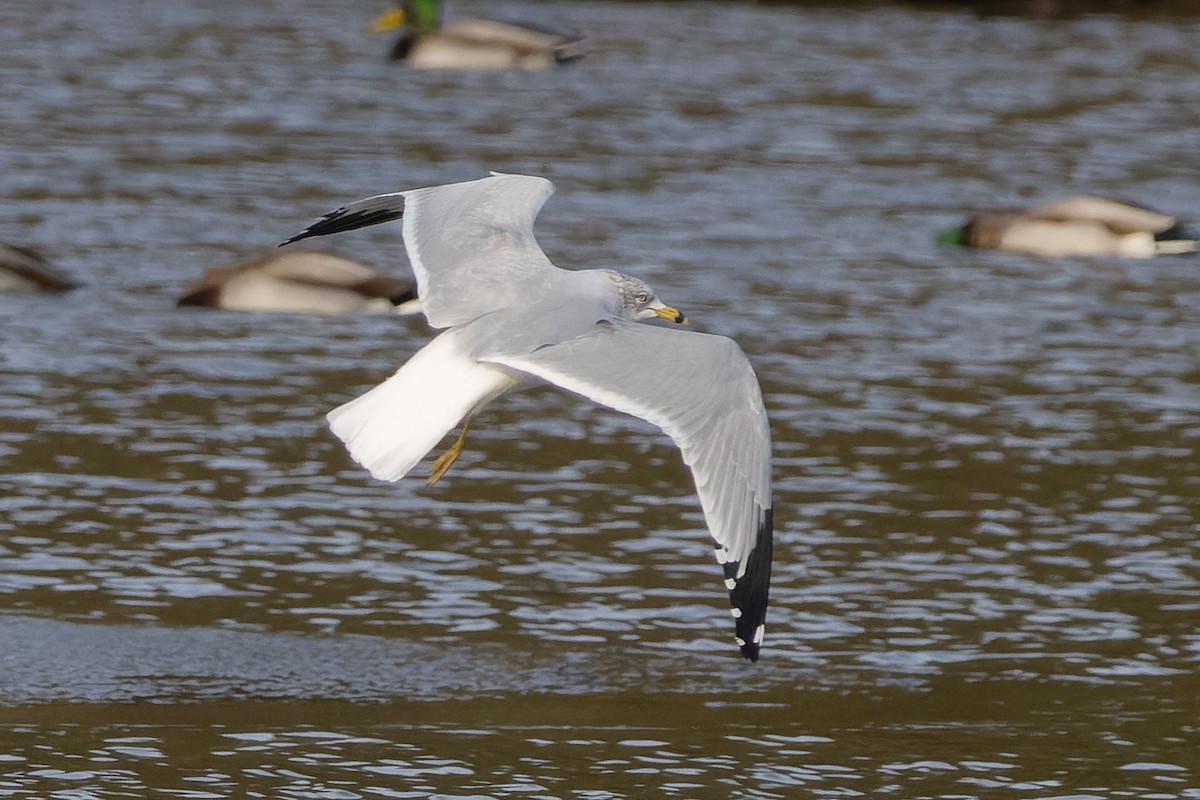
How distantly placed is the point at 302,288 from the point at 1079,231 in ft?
16.7

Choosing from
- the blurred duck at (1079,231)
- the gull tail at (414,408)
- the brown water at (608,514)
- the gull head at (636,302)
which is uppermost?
the gull head at (636,302)

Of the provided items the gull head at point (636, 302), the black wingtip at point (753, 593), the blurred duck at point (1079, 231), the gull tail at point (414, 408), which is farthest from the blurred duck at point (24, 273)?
the black wingtip at point (753, 593)

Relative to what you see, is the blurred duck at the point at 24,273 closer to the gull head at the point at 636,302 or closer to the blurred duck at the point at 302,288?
the blurred duck at the point at 302,288

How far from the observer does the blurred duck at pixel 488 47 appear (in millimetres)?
23938

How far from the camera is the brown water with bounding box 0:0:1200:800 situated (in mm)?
6500

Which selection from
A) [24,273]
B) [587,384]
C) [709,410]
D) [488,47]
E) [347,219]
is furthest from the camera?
[488,47]

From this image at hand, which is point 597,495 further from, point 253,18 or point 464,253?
point 253,18

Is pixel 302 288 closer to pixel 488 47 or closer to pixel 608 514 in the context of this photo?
pixel 608 514

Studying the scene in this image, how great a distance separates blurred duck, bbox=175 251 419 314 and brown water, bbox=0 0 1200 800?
0.16m

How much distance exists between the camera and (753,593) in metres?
5.97

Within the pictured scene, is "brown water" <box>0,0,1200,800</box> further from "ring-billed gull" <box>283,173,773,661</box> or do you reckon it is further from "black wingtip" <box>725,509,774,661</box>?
"ring-billed gull" <box>283,173,773,661</box>

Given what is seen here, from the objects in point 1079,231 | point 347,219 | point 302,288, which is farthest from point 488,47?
point 347,219

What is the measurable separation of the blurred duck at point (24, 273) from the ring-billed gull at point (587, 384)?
18.8 ft

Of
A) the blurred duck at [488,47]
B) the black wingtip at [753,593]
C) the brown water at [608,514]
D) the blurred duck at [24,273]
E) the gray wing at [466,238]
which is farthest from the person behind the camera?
the blurred duck at [488,47]
